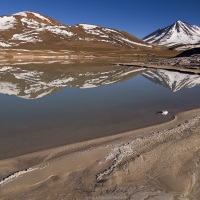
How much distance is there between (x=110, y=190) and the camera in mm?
8234

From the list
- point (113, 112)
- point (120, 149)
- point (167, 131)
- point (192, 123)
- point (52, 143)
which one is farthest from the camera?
point (113, 112)

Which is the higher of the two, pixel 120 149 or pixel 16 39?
pixel 16 39

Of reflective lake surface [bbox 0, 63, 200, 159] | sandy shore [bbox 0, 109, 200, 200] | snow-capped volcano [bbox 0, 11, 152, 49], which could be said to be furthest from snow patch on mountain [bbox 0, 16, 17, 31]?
sandy shore [bbox 0, 109, 200, 200]

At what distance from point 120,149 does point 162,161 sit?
1.73 m

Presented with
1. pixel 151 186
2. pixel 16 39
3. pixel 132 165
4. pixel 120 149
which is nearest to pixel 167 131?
pixel 120 149

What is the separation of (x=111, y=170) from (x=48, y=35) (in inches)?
6265

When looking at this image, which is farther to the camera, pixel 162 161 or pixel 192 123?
pixel 192 123

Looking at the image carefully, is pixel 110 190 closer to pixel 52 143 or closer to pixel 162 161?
pixel 162 161

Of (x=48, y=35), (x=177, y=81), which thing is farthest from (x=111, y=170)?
(x=48, y=35)

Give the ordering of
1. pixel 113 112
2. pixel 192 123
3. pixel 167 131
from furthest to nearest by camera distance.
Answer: pixel 113 112 < pixel 192 123 < pixel 167 131

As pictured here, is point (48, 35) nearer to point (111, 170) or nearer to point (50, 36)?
point (50, 36)

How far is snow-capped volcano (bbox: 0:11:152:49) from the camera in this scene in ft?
480

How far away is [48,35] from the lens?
16138cm

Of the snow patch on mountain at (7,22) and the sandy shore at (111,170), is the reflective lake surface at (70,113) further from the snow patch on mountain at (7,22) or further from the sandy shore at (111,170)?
the snow patch on mountain at (7,22)
